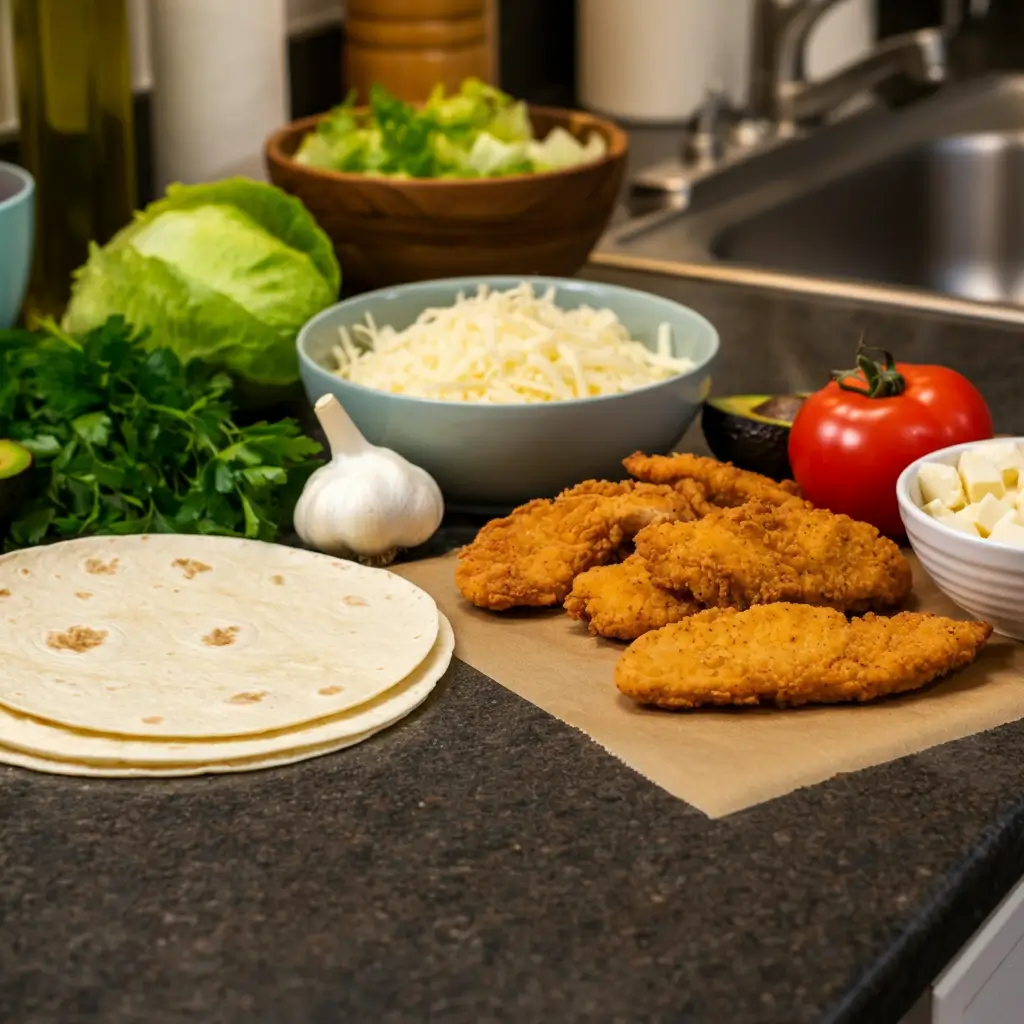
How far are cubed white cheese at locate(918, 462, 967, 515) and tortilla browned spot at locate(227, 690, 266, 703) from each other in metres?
0.61

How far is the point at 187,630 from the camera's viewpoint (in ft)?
4.60

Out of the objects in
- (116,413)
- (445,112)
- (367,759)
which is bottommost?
(367,759)

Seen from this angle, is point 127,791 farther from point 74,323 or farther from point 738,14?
point 738,14

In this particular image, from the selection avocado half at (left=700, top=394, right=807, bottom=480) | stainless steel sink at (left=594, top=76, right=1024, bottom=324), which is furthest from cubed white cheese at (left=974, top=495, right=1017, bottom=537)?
stainless steel sink at (left=594, top=76, right=1024, bottom=324)

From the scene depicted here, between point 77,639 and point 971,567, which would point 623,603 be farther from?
point 77,639

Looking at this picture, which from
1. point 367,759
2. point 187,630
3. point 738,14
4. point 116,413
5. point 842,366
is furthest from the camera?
point 738,14

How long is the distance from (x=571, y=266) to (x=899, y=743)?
108 centimetres

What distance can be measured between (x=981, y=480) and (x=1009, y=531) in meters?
0.07

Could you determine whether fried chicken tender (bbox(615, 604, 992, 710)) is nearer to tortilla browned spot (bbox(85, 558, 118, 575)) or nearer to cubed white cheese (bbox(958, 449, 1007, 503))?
cubed white cheese (bbox(958, 449, 1007, 503))

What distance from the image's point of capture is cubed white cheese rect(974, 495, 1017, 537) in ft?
4.53

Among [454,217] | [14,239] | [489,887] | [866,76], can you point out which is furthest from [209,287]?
[866,76]

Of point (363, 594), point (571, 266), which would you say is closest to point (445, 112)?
point (571, 266)

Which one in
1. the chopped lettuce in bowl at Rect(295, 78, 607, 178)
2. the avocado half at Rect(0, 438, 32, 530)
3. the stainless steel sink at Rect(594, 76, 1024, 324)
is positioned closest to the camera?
the avocado half at Rect(0, 438, 32, 530)

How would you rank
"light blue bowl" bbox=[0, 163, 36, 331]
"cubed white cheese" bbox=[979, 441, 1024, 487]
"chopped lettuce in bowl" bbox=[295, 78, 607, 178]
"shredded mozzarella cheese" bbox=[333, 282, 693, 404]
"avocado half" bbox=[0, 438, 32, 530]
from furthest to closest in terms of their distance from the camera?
"chopped lettuce in bowl" bbox=[295, 78, 607, 178]
"light blue bowl" bbox=[0, 163, 36, 331]
"shredded mozzarella cheese" bbox=[333, 282, 693, 404]
"avocado half" bbox=[0, 438, 32, 530]
"cubed white cheese" bbox=[979, 441, 1024, 487]
